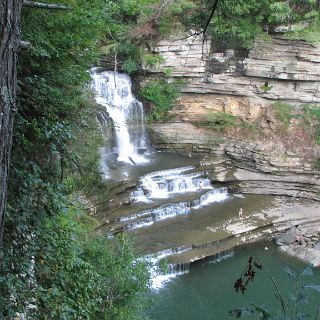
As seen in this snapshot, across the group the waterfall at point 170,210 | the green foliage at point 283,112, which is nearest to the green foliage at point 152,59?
the green foliage at point 283,112

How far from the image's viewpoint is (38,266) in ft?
16.1

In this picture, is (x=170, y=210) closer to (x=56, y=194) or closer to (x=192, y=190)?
(x=192, y=190)

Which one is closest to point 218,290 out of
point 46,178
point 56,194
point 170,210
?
point 170,210

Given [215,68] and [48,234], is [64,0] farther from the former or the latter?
[215,68]

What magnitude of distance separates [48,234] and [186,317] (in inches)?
287

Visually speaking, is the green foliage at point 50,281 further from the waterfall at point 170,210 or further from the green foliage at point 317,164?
the green foliage at point 317,164

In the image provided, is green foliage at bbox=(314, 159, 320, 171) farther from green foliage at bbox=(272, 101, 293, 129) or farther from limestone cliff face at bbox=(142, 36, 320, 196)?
green foliage at bbox=(272, 101, 293, 129)

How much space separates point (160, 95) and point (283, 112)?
5404 mm

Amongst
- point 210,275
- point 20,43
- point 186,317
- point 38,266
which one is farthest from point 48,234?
point 210,275

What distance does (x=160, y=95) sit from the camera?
19766 millimetres

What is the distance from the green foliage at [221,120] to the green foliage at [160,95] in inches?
73.6

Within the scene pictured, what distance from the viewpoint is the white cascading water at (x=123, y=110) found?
19.0 meters

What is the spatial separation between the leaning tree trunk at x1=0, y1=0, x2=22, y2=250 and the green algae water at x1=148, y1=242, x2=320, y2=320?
9251 mm

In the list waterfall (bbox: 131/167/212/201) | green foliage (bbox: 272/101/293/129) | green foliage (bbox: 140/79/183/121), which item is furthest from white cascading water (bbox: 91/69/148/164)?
green foliage (bbox: 272/101/293/129)
